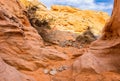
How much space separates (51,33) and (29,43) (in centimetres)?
679

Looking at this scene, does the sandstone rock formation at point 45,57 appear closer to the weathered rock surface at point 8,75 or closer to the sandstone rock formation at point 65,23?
the weathered rock surface at point 8,75

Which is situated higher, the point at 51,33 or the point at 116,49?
the point at 116,49

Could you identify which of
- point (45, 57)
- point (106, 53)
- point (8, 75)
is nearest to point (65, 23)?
point (45, 57)

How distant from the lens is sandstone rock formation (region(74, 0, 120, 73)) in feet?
27.7

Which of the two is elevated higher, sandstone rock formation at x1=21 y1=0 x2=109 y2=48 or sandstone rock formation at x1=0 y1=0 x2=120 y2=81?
sandstone rock formation at x1=0 y1=0 x2=120 y2=81

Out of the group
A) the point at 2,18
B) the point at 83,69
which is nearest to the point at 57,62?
the point at 83,69

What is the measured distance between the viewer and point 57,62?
10.1 metres

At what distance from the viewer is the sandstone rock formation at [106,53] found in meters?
8.43

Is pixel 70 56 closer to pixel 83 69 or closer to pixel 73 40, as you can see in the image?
pixel 83 69

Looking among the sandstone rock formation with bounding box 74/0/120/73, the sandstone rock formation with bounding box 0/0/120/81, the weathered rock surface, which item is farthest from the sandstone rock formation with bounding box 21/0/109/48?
the weathered rock surface

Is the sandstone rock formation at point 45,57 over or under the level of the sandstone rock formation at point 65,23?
over

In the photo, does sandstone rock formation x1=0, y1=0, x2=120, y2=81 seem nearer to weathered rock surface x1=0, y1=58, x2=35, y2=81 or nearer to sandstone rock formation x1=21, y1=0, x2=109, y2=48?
weathered rock surface x1=0, y1=58, x2=35, y2=81

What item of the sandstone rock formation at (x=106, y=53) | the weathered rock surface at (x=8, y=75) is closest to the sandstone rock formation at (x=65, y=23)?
the sandstone rock formation at (x=106, y=53)

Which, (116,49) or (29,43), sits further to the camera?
(29,43)
